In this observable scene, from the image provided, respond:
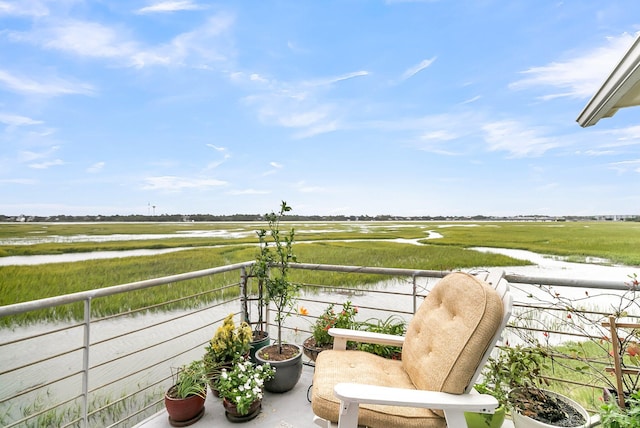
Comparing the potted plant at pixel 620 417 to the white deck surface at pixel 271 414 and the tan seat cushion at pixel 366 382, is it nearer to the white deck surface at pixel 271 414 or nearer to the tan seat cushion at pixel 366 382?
the tan seat cushion at pixel 366 382

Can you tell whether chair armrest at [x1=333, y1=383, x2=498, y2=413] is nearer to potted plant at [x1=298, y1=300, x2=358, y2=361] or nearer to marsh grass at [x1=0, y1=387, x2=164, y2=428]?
potted plant at [x1=298, y1=300, x2=358, y2=361]

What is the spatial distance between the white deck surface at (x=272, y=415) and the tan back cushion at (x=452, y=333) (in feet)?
3.17

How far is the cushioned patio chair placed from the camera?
123 cm

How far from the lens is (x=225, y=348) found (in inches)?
95.6

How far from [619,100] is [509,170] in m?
13.1

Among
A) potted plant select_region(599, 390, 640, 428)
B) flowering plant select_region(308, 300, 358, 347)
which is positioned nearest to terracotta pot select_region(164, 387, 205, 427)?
flowering plant select_region(308, 300, 358, 347)

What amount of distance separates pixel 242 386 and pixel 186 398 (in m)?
0.39

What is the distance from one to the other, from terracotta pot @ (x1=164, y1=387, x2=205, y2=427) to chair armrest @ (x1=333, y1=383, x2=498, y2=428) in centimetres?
136

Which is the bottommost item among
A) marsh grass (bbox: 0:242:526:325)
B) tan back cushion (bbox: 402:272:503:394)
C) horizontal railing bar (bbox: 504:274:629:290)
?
marsh grass (bbox: 0:242:526:325)

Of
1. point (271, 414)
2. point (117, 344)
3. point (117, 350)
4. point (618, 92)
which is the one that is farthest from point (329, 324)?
point (117, 344)

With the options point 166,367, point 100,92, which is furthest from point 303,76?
point 166,367

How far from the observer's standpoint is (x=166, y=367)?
4738 millimetres

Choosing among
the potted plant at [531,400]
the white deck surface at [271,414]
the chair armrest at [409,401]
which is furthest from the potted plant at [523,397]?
the white deck surface at [271,414]

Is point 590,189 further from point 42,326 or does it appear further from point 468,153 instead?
point 42,326
